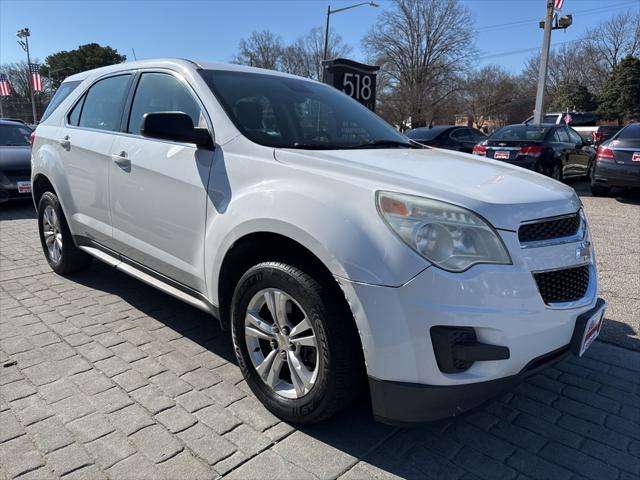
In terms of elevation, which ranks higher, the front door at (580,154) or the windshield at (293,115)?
the windshield at (293,115)

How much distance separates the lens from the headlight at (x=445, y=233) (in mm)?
1915

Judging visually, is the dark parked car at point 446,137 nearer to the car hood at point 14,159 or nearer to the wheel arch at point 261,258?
the car hood at point 14,159

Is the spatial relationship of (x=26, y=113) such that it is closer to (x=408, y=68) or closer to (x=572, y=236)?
(x=408, y=68)

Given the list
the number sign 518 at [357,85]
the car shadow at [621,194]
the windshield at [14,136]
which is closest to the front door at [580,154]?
the car shadow at [621,194]

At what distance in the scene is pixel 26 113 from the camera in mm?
53500

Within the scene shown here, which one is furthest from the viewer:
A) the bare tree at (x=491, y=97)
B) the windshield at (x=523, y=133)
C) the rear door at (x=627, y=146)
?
the bare tree at (x=491, y=97)

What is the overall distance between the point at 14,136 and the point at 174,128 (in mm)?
8444

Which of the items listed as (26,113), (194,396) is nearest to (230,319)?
(194,396)

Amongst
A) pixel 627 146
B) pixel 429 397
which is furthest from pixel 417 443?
pixel 627 146

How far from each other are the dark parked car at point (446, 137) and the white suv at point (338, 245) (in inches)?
377

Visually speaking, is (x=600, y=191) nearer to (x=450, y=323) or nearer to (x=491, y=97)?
(x=450, y=323)

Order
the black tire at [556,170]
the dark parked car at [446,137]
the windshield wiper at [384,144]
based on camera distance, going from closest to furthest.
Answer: the windshield wiper at [384,144]
the black tire at [556,170]
the dark parked car at [446,137]

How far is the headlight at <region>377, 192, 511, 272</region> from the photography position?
192 cm

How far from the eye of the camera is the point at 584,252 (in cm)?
234
